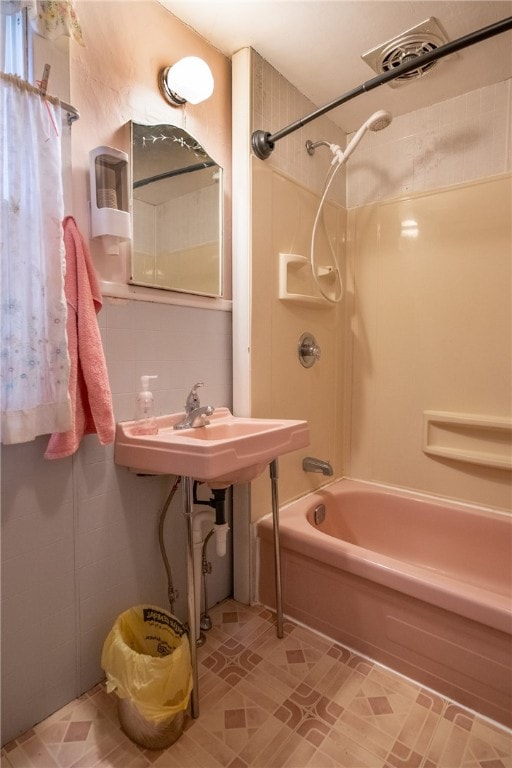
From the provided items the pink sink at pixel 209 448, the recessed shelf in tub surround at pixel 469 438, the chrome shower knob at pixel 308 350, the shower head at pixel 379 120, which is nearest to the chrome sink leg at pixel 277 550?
the pink sink at pixel 209 448

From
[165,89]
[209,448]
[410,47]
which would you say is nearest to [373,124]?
[410,47]

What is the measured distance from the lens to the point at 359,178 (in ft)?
6.88

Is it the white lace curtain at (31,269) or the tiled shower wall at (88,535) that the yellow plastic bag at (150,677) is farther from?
the white lace curtain at (31,269)

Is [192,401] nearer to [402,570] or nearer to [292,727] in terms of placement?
[402,570]

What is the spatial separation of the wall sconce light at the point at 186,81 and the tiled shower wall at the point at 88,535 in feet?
2.35

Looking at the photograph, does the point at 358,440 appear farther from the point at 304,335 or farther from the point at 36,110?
the point at 36,110

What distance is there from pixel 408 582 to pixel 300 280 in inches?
50.0

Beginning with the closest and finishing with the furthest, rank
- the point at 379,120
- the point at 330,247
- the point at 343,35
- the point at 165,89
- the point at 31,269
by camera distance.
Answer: the point at 31,269
the point at 165,89
the point at 343,35
the point at 379,120
the point at 330,247

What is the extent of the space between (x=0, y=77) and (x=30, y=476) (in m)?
0.97

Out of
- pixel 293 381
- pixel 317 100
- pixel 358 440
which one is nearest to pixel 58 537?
pixel 293 381

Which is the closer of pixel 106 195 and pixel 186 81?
pixel 106 195

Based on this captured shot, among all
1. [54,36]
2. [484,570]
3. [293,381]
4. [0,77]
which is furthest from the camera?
[293,381]

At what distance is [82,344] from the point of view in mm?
1077

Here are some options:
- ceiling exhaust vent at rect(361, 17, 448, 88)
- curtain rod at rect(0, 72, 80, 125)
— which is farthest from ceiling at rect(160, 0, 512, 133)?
curtain rod at rect(0, 72, 80, 125)
